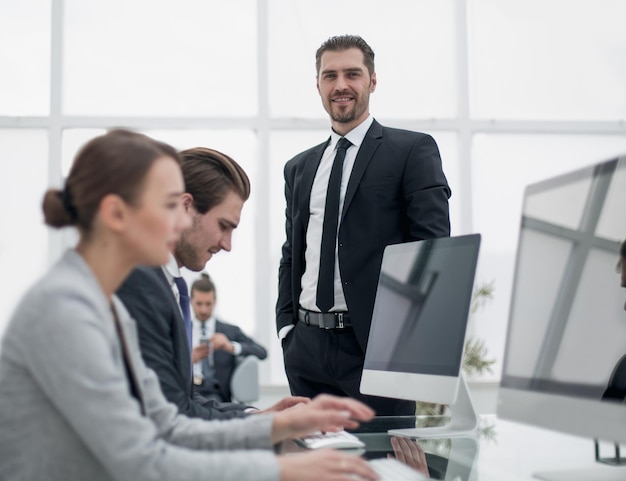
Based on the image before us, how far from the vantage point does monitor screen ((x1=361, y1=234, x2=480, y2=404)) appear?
173cm

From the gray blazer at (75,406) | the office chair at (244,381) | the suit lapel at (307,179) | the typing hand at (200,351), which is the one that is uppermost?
the suit lapel at (307,179)

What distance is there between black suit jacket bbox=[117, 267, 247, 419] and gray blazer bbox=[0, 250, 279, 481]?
35cm

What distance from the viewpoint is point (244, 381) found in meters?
5.30

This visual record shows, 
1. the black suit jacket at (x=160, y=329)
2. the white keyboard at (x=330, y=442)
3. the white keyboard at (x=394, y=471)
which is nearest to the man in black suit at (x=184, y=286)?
the black suit jacket at (x=160, y=329)

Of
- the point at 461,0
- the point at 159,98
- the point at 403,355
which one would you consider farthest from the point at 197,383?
the point at 461,0

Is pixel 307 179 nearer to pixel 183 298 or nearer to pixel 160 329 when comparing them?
pixel 183 298

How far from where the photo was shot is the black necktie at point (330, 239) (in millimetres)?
2527

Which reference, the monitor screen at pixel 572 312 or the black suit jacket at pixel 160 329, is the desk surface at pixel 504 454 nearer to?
the monitor screen at pixel 572 312

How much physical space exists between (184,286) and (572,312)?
960mm

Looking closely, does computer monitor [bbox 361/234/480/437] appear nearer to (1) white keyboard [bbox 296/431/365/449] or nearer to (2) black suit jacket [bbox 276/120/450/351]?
(1) white keyboard [bbox 296/431/365/449]

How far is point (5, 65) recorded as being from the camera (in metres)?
6.14

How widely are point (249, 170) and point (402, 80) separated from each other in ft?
5.04

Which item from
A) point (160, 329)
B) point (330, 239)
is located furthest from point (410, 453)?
point (330, 239)

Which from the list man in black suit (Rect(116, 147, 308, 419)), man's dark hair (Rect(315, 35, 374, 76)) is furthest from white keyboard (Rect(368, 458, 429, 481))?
man's dark hair (Rect(315, 35, 374, 76))
